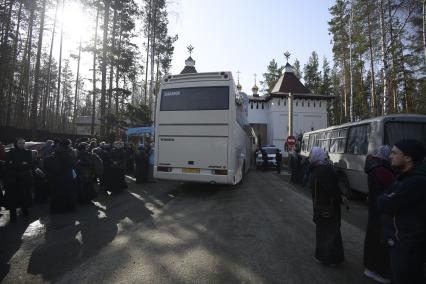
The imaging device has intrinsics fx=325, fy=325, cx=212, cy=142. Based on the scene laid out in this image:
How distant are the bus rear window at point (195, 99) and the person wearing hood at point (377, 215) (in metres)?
7.09

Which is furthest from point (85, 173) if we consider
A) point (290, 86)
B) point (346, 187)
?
point (290, 86)

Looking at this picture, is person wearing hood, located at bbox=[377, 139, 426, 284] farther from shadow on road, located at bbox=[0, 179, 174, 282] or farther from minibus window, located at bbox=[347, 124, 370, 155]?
minibus window, located at bbox=[347, 124, 370, 155]

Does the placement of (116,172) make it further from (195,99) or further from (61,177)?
(195,99)

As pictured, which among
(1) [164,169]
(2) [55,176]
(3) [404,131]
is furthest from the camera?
(1) [164,169]

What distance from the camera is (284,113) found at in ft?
161

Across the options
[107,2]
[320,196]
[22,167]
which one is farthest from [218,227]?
[107,2]

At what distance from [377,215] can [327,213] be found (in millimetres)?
692

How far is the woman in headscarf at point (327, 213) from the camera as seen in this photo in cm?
490

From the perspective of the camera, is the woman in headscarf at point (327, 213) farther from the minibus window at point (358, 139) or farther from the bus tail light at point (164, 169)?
the bus tail light at point (164, 169)

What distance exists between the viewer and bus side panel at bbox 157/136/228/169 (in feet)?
36.2

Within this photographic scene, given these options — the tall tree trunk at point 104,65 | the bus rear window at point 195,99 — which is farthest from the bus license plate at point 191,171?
the tall tree trunk at point 104,65

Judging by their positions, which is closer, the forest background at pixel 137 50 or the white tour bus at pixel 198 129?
the white tour bus at pixel 198 129

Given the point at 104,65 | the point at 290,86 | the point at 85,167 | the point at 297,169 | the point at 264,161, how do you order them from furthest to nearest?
the point at 290,86 → the point at 264,161 → the point at 104,65 → the point at 297,169 → the point at 85,167

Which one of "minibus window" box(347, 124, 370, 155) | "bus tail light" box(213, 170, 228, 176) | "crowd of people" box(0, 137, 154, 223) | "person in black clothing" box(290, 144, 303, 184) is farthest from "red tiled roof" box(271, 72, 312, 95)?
"crowd of people" box(0, 137, 154, 223)
